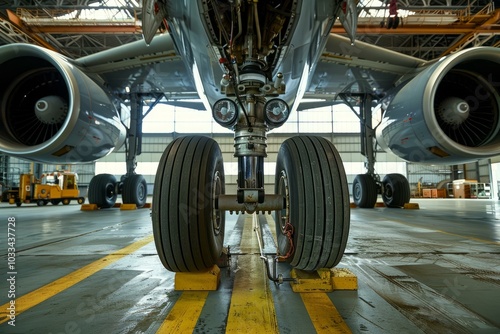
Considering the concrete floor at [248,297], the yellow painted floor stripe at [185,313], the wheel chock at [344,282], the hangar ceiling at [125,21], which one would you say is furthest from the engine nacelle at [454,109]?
the hangar ceiling at [125,21]

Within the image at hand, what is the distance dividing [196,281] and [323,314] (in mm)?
770

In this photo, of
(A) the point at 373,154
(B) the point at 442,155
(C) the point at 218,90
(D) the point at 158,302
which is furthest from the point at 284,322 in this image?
(A) the point at 373,154

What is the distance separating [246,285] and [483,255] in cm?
229

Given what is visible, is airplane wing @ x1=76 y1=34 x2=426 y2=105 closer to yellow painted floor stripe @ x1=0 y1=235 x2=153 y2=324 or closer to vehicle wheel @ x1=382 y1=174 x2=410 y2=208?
vehicle wheel @ x1=382 y1=174 x2=410 y2=208

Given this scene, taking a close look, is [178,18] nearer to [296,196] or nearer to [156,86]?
[296,196]

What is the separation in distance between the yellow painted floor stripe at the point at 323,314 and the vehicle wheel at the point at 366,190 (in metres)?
7.15

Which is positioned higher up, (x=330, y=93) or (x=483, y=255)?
(x=330, y=93)

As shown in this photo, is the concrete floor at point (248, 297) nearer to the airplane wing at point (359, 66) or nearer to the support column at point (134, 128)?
the airplane wing at point (359, 66)

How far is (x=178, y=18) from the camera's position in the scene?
2246 millimetres

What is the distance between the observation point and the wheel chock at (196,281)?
5.79 feet

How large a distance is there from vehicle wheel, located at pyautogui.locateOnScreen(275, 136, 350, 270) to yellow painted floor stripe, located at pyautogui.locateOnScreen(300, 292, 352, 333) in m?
0.20

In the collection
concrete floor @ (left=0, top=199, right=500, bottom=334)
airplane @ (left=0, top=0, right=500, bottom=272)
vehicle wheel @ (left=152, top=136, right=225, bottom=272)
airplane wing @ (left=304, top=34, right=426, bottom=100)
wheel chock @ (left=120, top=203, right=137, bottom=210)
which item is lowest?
concrete floor @ (left=0, top=199, right=500, bottom=334)

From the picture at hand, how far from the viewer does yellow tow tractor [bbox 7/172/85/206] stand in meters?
13.6

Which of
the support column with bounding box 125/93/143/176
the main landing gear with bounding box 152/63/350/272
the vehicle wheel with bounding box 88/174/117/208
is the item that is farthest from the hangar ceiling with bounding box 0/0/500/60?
the main landing gear with bounding box 152/63/350/272
